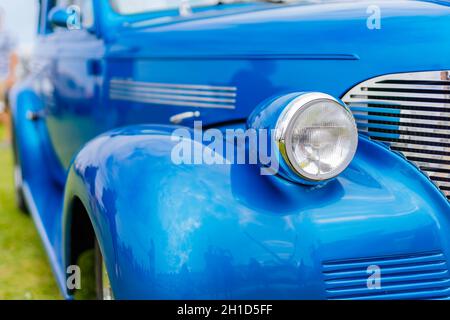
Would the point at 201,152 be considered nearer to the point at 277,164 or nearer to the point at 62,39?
the point at 277,164

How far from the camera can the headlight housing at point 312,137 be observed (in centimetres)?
158

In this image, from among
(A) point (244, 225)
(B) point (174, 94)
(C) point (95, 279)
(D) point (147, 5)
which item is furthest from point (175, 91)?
(A) point (244, 225)

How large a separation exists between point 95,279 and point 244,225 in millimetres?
1016

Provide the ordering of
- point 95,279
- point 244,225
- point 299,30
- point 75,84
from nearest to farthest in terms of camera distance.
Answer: point 244,225, point 299,30, point 95,279, point 75,84

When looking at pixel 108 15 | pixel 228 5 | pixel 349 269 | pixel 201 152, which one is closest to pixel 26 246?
pixel 108 15

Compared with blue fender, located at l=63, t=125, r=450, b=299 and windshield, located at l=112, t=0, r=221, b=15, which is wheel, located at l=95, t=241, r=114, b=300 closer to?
blue fender, located at l=63, t=125, r=450, b=299

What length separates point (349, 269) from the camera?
1.58 meters

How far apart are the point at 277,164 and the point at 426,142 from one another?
492mm

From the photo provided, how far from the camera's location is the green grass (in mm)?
2961

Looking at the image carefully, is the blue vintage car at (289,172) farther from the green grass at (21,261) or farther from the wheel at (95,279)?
the green grass at (21,261)

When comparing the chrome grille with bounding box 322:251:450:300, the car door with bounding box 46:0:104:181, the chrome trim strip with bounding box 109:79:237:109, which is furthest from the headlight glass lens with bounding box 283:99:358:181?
the car door with bounding box 46:0:104:181

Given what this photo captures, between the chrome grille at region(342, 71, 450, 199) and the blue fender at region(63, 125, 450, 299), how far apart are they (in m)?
0.06

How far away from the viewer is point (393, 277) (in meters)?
1.60

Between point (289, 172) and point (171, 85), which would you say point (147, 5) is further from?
point (289, 172)
